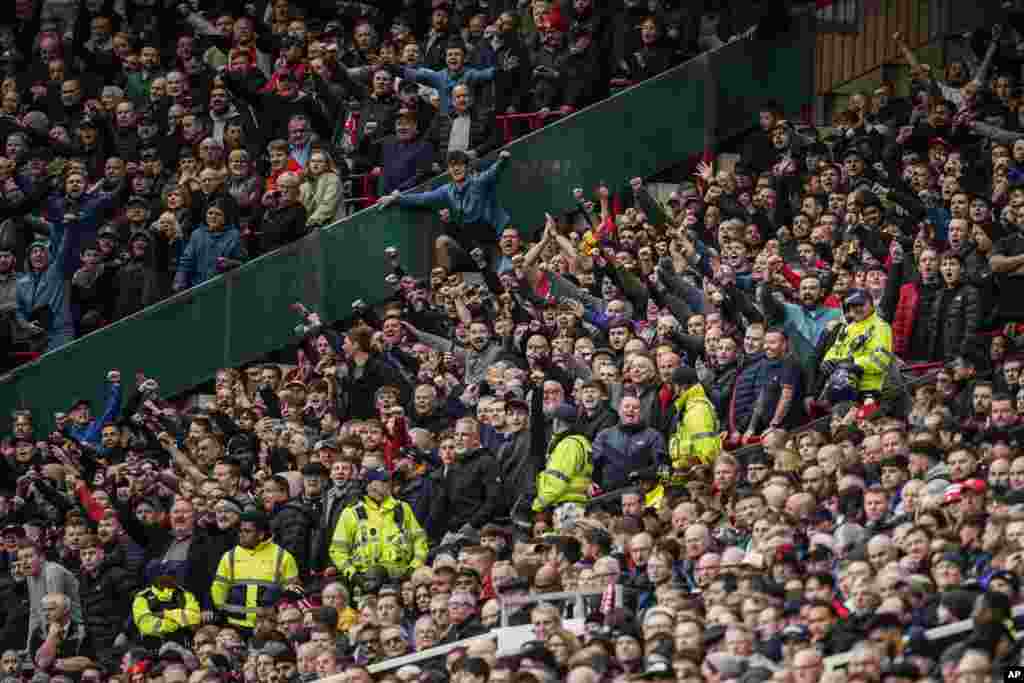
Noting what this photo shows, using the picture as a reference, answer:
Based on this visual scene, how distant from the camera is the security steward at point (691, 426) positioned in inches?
736

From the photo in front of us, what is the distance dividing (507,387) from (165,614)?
2.97 meters

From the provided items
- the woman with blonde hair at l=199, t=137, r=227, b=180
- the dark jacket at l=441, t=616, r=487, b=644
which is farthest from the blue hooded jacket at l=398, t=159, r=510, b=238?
the dark jacket at l=441, t=616, r=487, b=644

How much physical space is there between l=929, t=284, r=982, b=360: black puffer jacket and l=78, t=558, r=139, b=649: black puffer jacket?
6092mm

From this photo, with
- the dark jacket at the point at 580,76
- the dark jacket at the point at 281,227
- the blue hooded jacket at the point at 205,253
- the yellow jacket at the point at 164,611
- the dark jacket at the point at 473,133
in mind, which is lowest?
the yellow jacket at the point at 164,611

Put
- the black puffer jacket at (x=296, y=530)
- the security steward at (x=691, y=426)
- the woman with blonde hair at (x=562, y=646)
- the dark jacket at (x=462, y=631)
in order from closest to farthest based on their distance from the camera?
the woman with blonde hair at (x=562, y=646), the dark jacket at (x=462, y=631), the security steward at (x=691, y=426), the black puffer jacket at (x=296, y=530)

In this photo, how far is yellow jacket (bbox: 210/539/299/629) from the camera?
19.0m

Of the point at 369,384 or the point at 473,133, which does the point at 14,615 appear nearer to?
the point at 369,384

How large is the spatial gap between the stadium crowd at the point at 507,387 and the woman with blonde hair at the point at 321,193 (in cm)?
4

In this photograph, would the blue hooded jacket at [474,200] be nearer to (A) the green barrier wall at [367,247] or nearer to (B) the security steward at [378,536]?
(A) the green barrier wall at [367,247]

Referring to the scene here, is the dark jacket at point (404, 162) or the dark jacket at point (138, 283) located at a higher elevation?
the dark jacket at point (404, 162)

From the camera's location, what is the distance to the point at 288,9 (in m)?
26.3

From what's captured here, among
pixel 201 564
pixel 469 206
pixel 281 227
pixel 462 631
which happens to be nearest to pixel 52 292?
pixel 281 227

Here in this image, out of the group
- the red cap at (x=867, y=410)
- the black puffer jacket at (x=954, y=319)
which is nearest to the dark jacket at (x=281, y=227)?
the black puffer jacket at (x=954, y=319)

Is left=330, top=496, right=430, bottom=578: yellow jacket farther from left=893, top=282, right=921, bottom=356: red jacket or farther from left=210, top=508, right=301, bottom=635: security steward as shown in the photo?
left=893, top=282, right=921, bottom=356: red jacket
